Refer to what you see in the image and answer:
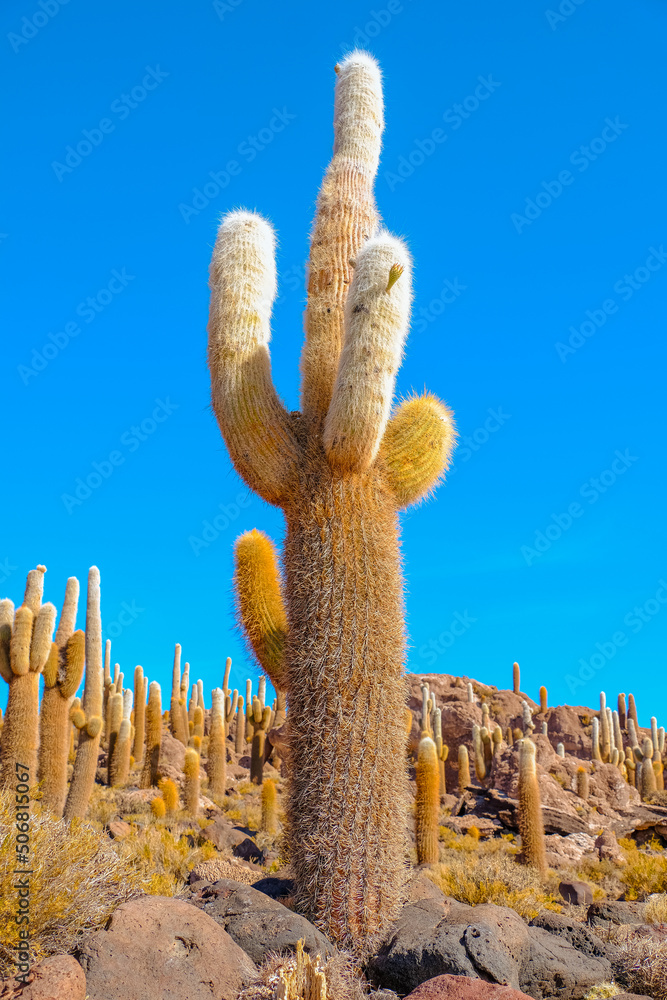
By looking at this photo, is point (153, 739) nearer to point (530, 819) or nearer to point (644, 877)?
point (530, 819)

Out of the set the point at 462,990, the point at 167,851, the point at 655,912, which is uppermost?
the point at 167,851

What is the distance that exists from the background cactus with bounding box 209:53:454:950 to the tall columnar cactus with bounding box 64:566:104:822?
7615 mm

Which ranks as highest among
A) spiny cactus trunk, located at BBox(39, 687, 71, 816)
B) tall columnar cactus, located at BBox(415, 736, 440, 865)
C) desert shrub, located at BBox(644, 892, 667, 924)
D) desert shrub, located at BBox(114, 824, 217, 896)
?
spiny cactus trunk, located at BBox(39, 687, 71, 816)

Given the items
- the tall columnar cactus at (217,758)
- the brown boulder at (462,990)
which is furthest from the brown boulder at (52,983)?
the tall columnar cactus at (217,758)

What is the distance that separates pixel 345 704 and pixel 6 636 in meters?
9.31

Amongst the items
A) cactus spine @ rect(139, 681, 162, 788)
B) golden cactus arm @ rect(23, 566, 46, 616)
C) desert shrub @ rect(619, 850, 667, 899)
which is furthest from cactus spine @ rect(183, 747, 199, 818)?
desert shrub @ rect(619, 850, 667, 899)

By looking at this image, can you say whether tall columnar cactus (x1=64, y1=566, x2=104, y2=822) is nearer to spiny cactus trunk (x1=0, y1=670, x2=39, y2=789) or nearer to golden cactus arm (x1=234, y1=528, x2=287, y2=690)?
spiny cactus trunk (x1=0, y1=670, x2=39, y2=789)

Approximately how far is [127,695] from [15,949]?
1942cm

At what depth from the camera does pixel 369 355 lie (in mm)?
6516

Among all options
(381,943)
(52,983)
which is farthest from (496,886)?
(52,983)

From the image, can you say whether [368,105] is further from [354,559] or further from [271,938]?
[271,938]

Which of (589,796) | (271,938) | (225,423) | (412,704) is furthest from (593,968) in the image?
(412,704)

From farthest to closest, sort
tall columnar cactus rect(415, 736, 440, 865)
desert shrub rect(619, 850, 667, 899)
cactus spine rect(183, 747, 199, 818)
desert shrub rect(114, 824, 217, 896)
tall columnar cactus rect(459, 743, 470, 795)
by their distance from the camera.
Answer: tall columnar cactus rect(459, 743, 470, 795), cactus spine rect(183, 747, 199, 818), tall columnar cactus rect(415, 736, 440, 865), desert shrub rect(619, 850, 667, 899), desert shrub rect(114, 824, 217, 896)

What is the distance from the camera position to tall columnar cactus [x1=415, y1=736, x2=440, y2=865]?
1275cm
